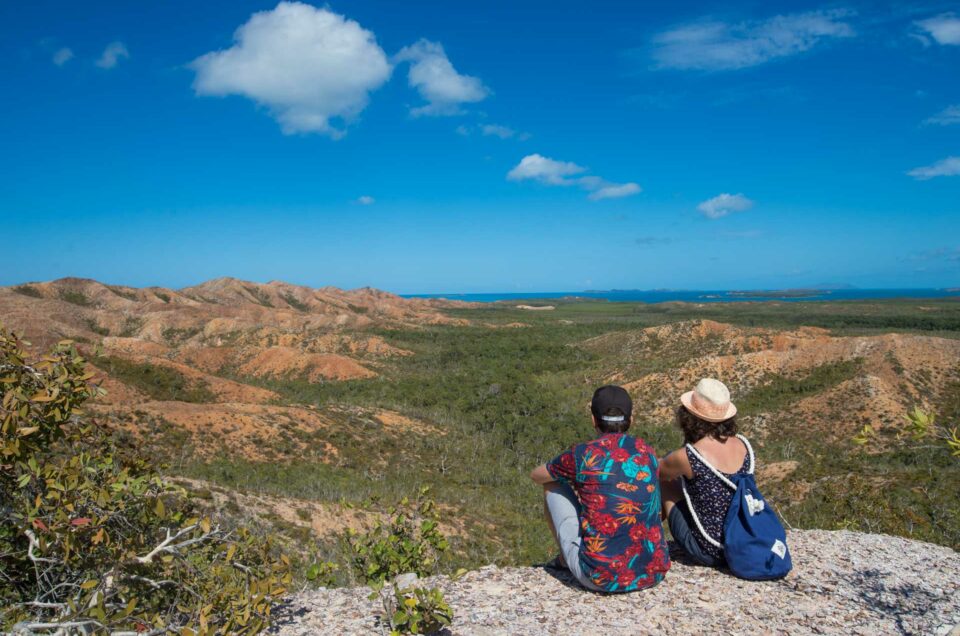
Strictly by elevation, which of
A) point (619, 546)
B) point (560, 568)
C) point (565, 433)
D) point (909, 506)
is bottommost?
point (565, 433)

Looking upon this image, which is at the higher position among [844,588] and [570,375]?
[844,588]

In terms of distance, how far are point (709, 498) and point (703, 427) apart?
0.62 m

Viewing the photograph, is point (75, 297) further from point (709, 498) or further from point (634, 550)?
point (709, 498)

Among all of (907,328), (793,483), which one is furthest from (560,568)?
(907,328)

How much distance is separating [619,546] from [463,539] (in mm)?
12183

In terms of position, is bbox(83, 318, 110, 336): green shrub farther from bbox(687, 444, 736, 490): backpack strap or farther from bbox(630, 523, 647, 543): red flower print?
bbox(687, 444, 736, 490): backpack strap

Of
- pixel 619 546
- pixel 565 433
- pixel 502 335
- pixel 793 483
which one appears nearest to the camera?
pixel 619 546

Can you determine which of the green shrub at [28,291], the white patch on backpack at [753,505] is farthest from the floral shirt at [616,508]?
the green shrub at [28,291]

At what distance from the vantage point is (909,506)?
12.4 meters

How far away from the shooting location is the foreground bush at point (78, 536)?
3.11 meters

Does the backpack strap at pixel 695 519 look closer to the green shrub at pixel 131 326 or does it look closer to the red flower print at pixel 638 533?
the red flower print at pixel 638 533

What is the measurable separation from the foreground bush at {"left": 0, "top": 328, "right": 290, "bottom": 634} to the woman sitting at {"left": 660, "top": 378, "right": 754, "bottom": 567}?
3.45 meters

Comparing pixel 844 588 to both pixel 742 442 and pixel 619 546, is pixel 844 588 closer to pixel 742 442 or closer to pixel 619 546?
pixel 742 442

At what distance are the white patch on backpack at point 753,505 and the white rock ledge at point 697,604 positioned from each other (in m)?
0.71
